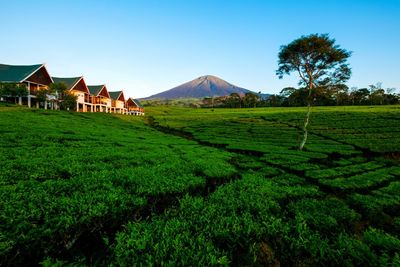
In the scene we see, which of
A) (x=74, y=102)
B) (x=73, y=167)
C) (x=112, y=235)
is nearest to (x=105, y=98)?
(x=74, y=102)

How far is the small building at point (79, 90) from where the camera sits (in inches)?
2282

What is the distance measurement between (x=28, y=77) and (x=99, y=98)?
27.2 metres

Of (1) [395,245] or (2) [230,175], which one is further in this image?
(2) [230,175]

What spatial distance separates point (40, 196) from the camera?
612 cm

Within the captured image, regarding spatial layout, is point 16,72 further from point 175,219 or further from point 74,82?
point 175,219

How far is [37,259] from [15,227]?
36.8 inches

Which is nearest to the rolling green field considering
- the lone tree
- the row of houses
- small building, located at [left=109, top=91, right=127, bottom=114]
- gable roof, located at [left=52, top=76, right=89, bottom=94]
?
the lone tree

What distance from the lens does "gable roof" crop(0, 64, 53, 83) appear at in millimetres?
45344

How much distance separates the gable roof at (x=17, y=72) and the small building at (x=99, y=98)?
68.6 ft

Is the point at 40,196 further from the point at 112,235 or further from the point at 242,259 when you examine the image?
the point at 242,259

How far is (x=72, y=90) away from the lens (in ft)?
189

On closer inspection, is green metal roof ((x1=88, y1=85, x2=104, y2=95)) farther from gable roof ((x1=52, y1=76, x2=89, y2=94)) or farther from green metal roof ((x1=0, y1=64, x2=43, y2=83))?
green metal roof ((x1=0, y1=64, x2=43, y2=83))

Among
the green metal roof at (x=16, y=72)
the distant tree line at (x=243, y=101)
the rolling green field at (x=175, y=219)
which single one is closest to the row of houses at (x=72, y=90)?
the green metal roof at (x=16, y=72)

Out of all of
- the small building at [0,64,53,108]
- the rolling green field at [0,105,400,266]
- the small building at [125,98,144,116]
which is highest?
the small building at [0,64,53,108]
